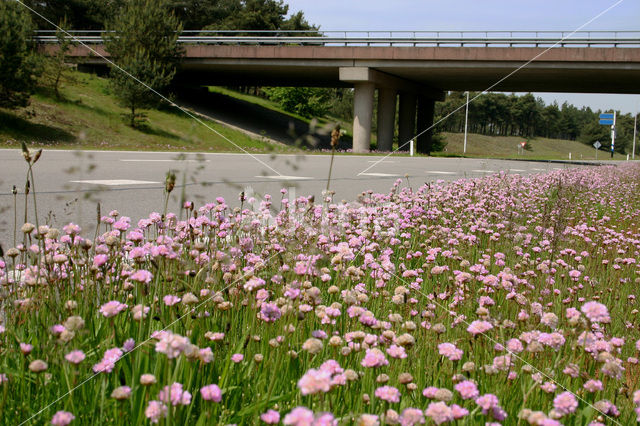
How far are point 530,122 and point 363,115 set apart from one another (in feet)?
370

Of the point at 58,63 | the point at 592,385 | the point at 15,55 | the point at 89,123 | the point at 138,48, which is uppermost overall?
the point at 58,63

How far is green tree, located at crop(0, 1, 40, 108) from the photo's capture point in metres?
22.9

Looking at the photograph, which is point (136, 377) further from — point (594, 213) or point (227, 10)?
point (227, 10)

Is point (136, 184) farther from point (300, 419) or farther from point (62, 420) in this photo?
point (300, 419)

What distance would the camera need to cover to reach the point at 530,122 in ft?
456

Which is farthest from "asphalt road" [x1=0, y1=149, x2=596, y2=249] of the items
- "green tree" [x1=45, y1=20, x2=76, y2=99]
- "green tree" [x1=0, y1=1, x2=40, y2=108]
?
"green tree" [x1=45, y1=20, x2=76, y2=99]

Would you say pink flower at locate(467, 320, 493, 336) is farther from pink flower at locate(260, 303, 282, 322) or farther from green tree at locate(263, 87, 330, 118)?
green tree at locate(263, 87, 330, 118)

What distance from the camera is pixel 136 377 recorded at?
1.46m

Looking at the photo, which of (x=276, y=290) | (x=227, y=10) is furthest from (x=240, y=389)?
(x=227, y=10)

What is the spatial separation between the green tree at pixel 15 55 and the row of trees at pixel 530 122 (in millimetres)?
95190

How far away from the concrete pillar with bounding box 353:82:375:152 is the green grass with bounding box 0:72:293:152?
33.9ft

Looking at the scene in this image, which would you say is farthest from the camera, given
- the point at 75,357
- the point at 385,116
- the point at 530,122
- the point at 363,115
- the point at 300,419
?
the point at 530,122

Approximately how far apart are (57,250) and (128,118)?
29.2 meters

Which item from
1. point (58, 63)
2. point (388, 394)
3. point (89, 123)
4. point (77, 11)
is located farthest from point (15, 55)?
point (77, 11)
